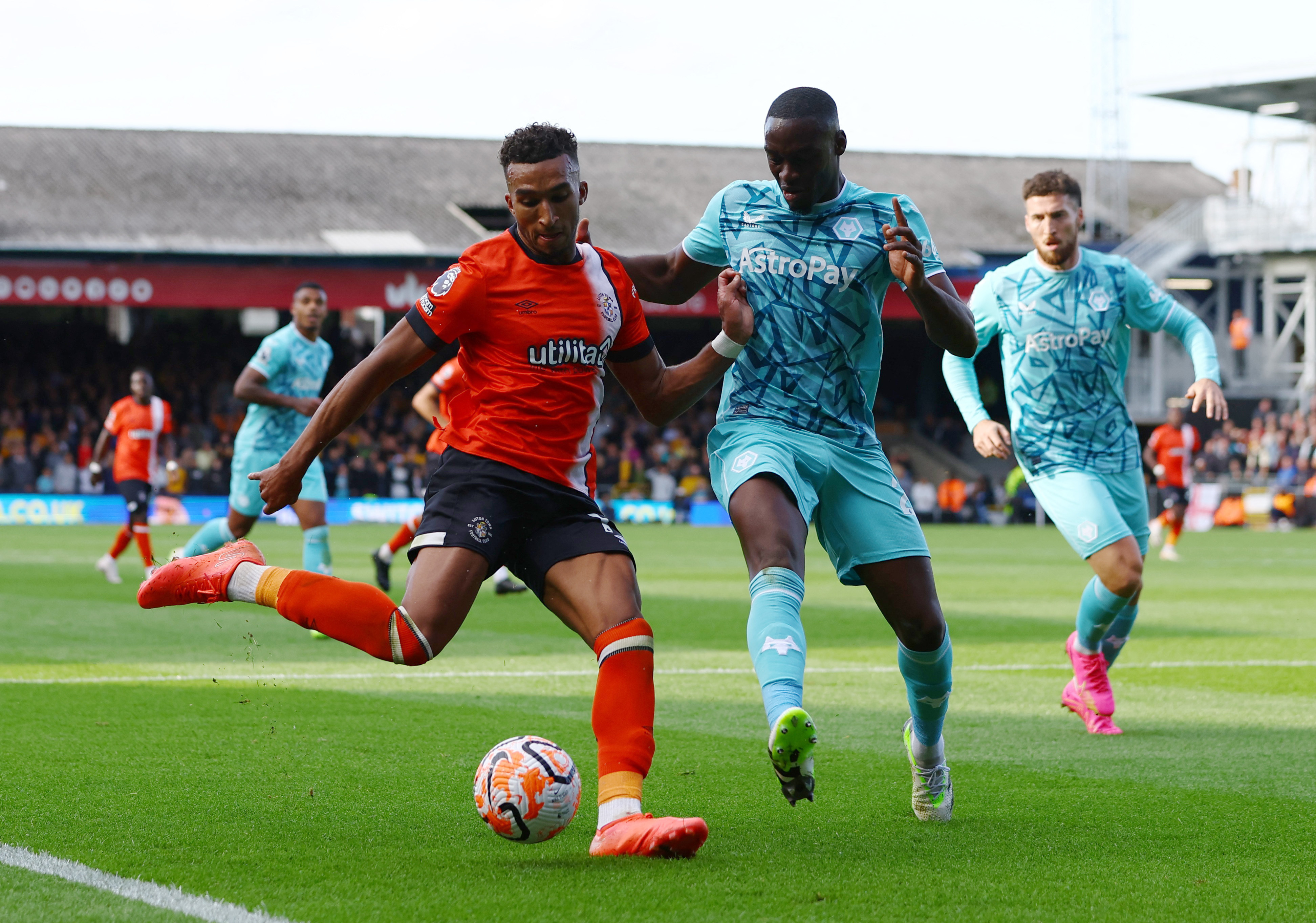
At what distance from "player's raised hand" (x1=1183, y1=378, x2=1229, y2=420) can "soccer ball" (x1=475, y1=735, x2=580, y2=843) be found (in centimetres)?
337

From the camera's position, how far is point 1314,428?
117 feet

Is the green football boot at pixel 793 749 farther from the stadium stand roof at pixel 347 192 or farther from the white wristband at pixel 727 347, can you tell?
the stadium stand roof at pixel 347 192

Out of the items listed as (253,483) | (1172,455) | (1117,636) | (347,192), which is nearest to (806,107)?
(1117,636)

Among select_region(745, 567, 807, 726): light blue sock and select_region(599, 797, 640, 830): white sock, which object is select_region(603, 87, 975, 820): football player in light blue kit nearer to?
select_region(745, 567, 807, 726): light blue sock

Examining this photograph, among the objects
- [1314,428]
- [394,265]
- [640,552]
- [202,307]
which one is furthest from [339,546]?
[1314,428]

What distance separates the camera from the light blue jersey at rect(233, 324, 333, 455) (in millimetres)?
11359

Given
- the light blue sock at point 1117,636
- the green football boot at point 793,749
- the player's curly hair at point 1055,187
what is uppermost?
the player's curly hair at point 1055,187

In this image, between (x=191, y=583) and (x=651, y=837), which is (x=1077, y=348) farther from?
(x=191, y=583)

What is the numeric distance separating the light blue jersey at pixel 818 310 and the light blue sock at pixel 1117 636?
2.98 meters

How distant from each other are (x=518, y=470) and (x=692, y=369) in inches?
24.4

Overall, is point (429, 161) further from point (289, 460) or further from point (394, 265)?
point (289, 460)

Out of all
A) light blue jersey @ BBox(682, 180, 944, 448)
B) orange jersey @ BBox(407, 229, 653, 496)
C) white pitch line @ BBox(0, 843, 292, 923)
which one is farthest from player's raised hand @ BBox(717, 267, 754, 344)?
white pitch line @ BBox(0, 843, 292, 923)

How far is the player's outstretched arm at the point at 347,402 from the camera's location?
452cm

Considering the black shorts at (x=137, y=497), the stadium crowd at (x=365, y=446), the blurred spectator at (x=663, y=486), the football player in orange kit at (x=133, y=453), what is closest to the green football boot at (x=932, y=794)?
the football player in orange kit at (x=133, y=453)
